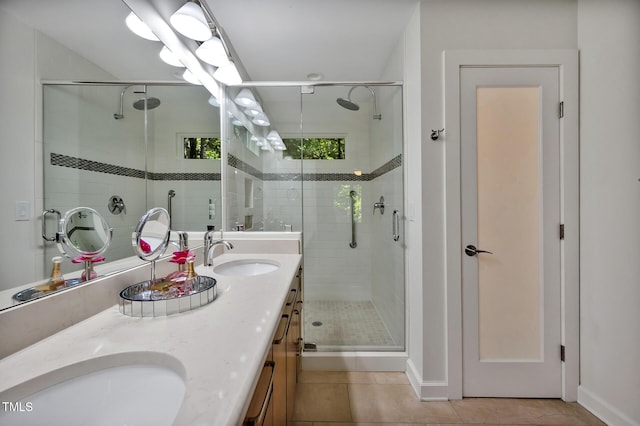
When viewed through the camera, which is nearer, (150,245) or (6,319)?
(6,319)

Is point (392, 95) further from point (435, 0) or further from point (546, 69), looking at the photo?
point (546, 69)

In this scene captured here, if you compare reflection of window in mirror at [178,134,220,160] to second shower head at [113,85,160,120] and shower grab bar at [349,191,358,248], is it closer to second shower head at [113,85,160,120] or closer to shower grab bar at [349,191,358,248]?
second shower head at [113,85,160,120]

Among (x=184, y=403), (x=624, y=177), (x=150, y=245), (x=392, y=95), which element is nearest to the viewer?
(x=184, y=403)

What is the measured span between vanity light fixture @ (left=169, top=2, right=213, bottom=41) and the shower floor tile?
7.47 ft

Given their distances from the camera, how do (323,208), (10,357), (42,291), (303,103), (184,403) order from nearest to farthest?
(184,403), (10,357), (42,291), (303,103), (323,208)

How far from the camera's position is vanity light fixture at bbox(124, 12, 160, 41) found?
101cm

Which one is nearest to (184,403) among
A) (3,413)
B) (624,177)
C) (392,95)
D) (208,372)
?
(208,372)

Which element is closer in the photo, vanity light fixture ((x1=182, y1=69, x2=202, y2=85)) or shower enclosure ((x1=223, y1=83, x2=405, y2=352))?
vanity light fixture ((x1=182, y1=69, x2=202, y2=85))

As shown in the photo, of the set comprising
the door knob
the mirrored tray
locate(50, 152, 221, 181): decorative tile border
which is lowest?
the mirrored tray

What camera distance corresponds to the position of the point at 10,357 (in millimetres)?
549

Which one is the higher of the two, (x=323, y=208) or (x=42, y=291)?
(x=323, y=208)

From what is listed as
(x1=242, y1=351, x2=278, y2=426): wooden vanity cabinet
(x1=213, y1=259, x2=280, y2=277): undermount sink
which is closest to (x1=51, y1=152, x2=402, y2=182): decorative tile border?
(x1=213, y1=259, x2=280, y2=277): undermount sink

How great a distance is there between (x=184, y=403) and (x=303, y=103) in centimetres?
242

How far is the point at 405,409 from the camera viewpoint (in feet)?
4.88
